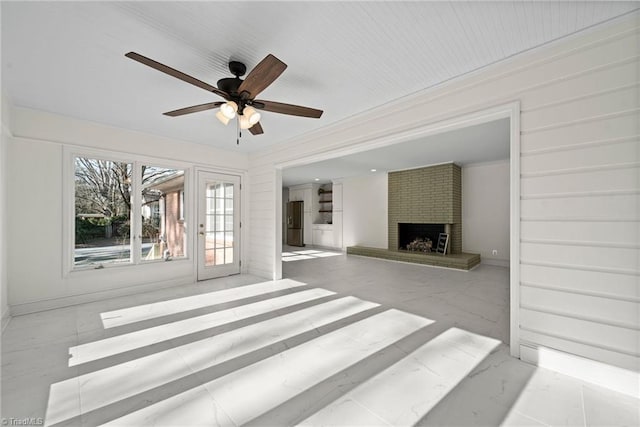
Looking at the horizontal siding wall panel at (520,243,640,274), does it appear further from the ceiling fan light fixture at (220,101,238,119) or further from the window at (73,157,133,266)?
the window at (73,157,133,266)

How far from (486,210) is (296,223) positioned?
6.71m

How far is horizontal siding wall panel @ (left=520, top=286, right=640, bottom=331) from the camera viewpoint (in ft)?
6.05

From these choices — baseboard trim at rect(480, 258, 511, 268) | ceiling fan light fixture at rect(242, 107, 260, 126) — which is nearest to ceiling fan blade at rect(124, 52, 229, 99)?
ceiling fan light fixture at rect(242, 107, 260, 126)

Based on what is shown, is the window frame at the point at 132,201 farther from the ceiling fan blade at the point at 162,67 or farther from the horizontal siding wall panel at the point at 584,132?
the horizontal siding wall panel at the point at 584,132

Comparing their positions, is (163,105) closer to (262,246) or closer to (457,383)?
(262,246)

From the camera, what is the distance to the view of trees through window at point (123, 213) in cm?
389

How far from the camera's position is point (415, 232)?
7.81 meters

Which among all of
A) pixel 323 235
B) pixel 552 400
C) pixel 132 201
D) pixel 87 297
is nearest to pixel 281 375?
pixel 552 400

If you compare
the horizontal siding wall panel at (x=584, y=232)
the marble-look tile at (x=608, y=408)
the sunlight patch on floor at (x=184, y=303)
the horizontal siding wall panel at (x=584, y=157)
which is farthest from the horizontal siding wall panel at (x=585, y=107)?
the sunlight patch on floor at (x=184, y=303)

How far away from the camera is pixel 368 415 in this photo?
161 centimetres

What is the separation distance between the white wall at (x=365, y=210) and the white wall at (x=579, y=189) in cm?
586

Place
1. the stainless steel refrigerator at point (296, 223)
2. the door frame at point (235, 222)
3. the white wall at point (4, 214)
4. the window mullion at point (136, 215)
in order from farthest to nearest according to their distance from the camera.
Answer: the stainless steel refrigerator at point (296, 223) → the door frame at point (235, 222) → the window mullion at point (136, 215) → the white wall at point (4, 214)

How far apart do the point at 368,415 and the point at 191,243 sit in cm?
430

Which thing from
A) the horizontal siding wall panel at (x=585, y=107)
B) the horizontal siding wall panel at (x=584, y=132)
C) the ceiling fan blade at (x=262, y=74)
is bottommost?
the horizontal siding wall panel at (x=584, y=132)
